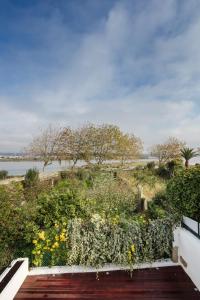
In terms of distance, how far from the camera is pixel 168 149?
40.7m

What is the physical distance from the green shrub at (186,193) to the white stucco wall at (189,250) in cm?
33

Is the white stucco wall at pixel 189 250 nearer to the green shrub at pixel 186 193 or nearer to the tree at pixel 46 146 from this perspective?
the green shrub at pixel 186 193

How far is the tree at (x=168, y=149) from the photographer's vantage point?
131 ft

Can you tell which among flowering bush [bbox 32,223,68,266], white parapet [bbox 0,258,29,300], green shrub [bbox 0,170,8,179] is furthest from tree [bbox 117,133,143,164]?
white parapet [bbox 0,258,29,300]

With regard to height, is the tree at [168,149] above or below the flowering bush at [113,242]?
above

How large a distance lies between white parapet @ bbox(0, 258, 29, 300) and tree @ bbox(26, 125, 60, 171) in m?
29.2

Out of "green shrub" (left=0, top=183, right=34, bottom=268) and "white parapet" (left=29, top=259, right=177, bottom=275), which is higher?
"green shrub" (left=0, top=183, right=34, bottom=268)

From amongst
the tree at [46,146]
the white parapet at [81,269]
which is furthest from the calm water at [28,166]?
the white parapet at [81,269]

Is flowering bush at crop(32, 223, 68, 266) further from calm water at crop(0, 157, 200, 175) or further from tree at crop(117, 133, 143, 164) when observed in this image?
tree at crop(117, 133, 143, 164)

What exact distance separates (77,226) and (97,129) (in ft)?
92.9

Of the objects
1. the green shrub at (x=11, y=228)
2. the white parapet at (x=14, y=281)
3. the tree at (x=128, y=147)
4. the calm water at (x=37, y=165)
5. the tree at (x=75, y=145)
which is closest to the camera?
the white parapet at (x=14, y=281)

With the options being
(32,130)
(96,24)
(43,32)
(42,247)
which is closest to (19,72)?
(43,32)

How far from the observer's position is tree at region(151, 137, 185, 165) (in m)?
39.9

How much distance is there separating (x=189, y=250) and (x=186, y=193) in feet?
2.93
